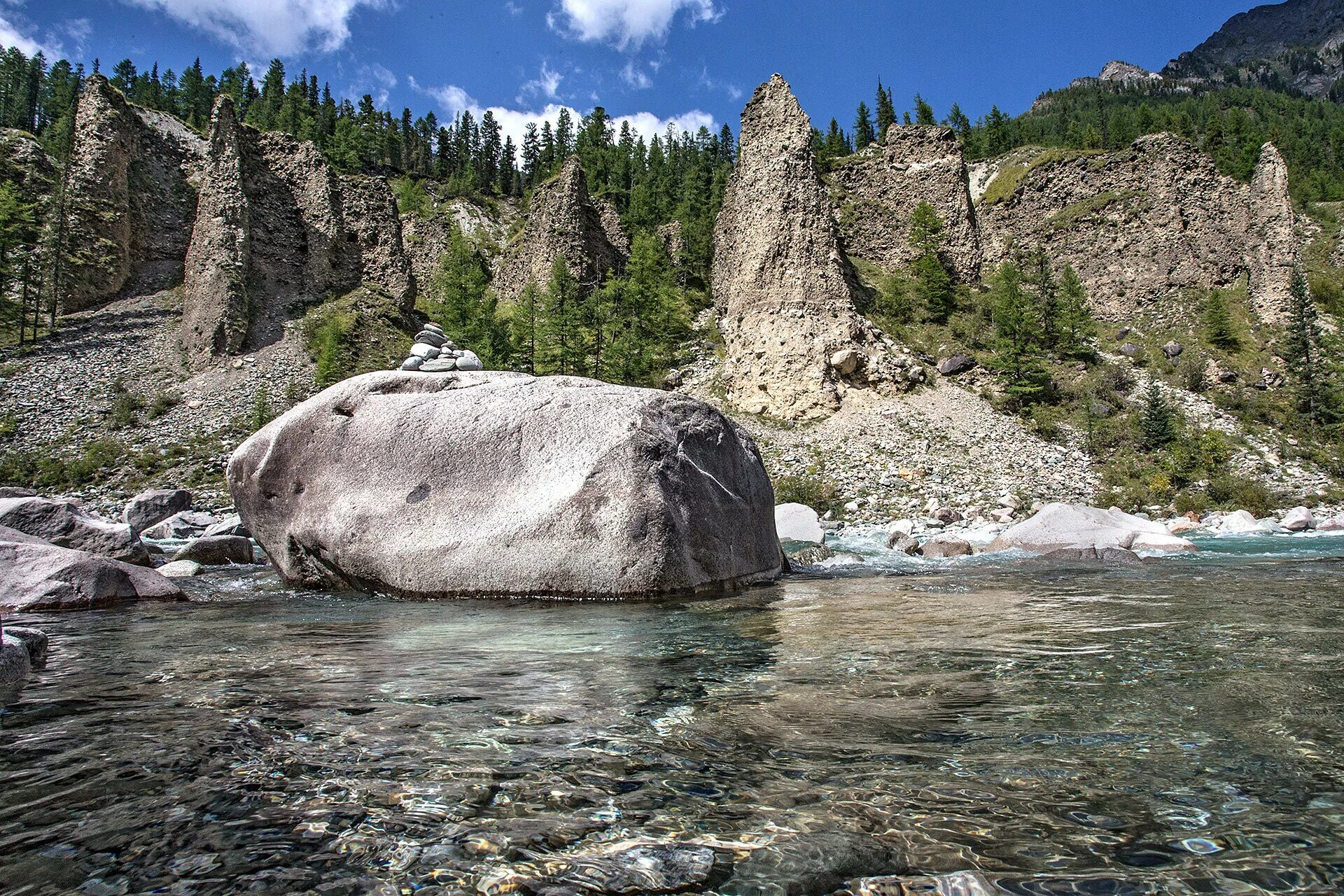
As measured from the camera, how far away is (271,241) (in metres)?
44.1

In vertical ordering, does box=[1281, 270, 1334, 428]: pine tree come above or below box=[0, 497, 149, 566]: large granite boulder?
above

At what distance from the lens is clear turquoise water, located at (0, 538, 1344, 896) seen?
1.77 meters

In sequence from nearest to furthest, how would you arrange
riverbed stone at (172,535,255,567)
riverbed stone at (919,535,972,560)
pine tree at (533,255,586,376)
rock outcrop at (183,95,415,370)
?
riverbed stone at (172,535,255,567) < riverbed stone at (919,535,972,560) < rock outcrop at (183,95,415,370) < pine tree at (533,255,586,376)

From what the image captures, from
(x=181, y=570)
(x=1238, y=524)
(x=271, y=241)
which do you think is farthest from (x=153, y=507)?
(x=1238, y=524)

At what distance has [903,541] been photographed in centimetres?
1762

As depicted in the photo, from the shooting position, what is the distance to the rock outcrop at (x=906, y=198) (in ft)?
161

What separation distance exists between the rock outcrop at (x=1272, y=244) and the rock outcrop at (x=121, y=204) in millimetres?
71750

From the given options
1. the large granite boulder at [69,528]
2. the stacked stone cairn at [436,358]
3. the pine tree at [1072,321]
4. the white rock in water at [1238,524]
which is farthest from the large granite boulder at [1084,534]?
the pine tree at [1072,321]

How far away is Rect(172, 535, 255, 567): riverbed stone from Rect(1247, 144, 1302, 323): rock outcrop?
183ft

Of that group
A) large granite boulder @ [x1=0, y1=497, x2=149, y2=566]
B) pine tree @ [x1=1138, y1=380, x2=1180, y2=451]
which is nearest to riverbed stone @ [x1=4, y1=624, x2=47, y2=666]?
large granite boulder @ [x1=0, y1=497, x2=149, y2=566]

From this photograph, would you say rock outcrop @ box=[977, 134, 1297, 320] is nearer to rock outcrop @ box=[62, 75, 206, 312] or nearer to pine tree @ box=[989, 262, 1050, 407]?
pine tree @ box=[989, 262, 1050, 407]

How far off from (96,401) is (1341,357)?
72.7 m

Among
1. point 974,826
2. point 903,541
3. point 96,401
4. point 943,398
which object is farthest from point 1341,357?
point 96,401

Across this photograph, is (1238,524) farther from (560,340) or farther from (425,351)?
(560,340)
